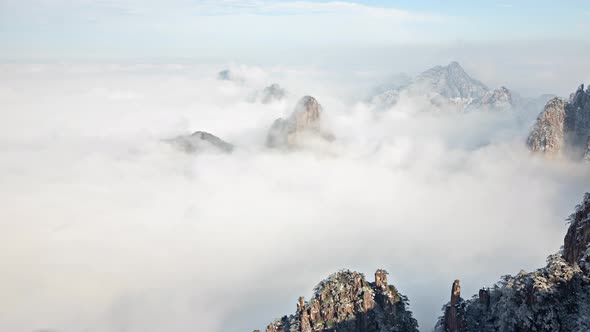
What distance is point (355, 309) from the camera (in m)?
A: 67.8

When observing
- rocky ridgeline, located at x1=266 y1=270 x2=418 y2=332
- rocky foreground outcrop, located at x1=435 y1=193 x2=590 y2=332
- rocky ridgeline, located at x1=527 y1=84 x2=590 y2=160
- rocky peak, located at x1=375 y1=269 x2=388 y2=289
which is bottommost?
rocky foreground outcrop, located at x1=435 y1=193 x2=590 y2=332

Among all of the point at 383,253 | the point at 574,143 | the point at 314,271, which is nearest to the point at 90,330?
the point at 314,271

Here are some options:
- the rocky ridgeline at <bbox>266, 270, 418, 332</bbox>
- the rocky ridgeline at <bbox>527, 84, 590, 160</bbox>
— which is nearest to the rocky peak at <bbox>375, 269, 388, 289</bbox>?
the rocky ridgeline at <bbox>266, 270, 418, 332</bbox>

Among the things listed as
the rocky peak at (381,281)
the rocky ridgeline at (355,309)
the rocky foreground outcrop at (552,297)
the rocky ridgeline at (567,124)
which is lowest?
the rocky foreground outcrop at (552,297)

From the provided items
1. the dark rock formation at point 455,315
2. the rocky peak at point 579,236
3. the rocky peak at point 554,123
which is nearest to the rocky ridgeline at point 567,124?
the rocky peak at point 554,123

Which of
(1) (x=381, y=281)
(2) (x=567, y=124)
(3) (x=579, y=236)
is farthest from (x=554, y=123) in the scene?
(1) (x=381, y=281)

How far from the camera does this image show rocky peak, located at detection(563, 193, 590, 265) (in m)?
52.2

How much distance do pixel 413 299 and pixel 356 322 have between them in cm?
4921

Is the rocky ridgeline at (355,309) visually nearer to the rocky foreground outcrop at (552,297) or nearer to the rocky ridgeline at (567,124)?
the rocky foreground outcrop at (552,297)

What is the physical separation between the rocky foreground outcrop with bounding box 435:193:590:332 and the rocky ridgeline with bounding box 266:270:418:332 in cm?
1212

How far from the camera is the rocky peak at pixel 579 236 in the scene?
52.2 meters

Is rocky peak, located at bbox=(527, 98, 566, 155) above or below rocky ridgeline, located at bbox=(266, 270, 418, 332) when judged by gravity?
above

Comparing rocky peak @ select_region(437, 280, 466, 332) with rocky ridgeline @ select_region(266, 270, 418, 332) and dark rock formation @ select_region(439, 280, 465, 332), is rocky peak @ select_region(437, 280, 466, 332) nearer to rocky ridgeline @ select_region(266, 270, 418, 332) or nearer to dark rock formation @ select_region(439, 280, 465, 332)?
dark rock formation @ select_region(439, 280, 465, 332)

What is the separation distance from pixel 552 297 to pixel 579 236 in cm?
1068
